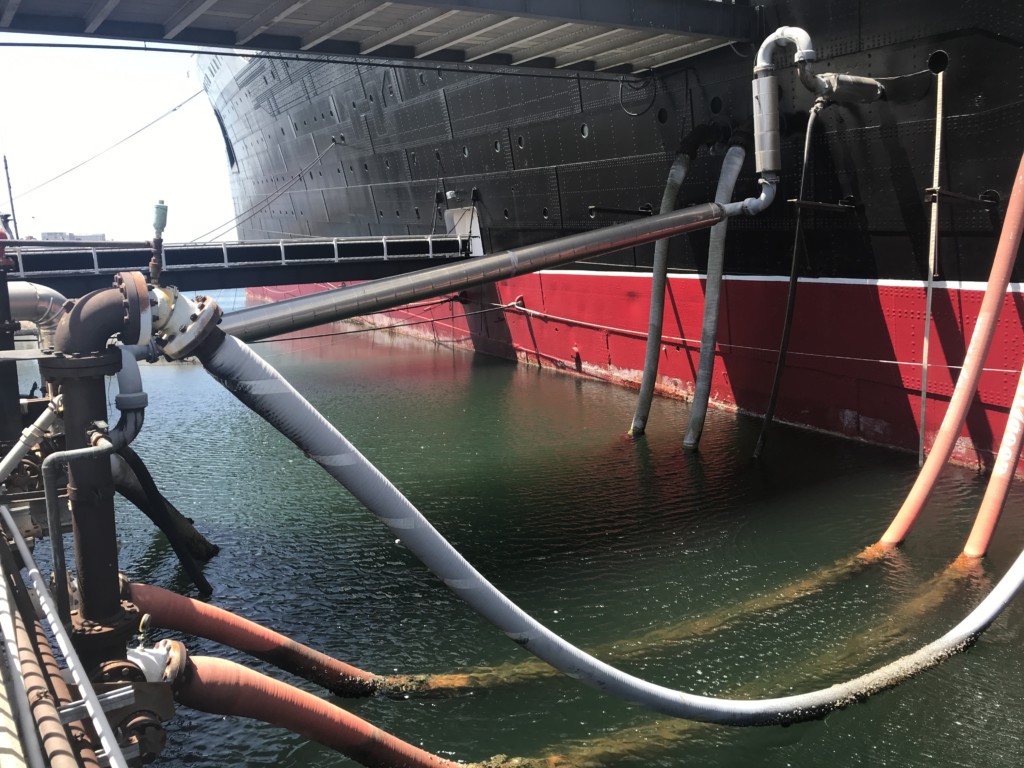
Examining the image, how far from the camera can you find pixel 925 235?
10.4m

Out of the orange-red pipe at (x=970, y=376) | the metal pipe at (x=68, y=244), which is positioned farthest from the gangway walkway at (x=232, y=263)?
the orange-red pipe at (x=970, y=376)

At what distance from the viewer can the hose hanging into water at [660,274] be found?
12.3 metres

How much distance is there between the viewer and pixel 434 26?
10977 mm

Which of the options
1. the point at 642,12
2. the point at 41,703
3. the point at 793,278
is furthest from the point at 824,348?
the point at 41,703

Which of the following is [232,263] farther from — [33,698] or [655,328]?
[33,698]

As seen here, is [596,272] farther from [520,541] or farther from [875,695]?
[875,695]

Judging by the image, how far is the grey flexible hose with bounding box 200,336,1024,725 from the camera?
4.09m

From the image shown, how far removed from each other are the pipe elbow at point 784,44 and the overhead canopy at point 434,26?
145cm

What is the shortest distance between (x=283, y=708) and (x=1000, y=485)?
688cm

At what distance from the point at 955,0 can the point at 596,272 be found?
7.99m

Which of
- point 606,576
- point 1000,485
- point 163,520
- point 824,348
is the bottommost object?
point 606,576

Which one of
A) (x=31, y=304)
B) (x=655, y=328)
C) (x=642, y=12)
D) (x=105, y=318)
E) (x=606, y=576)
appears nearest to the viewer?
(x=105, y=318)

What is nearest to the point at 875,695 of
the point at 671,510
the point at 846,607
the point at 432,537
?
the point at 846,607

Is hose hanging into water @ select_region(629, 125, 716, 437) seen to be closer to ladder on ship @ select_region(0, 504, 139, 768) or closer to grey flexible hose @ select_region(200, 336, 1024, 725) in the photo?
grey flexible hose @ select_region(200, 336, 1024, 725)
